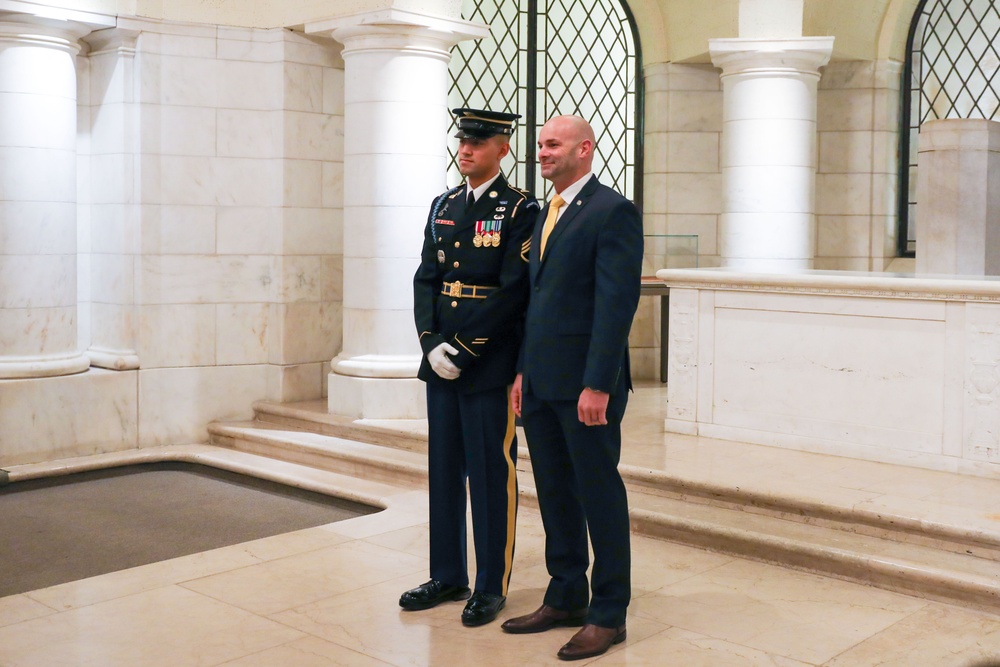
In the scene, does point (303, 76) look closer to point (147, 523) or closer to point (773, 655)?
point (147, 523)

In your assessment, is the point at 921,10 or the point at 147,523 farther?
the point at 921,10

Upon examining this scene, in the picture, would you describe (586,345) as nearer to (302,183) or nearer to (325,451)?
(325,451)

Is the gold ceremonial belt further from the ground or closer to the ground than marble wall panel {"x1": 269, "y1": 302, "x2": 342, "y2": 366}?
further from the ground

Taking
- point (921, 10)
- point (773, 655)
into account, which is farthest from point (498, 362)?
point (921, 10)

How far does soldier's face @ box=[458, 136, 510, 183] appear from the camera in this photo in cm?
437

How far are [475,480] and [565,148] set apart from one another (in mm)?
1334

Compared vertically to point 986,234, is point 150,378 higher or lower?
lower

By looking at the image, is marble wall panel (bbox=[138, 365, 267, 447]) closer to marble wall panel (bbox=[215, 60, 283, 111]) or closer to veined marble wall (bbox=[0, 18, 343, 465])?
veined marble wall (bbox=[0, 18, 343, 465])

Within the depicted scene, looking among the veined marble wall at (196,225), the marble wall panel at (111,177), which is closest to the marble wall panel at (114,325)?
the veined marble wall at (196,225)

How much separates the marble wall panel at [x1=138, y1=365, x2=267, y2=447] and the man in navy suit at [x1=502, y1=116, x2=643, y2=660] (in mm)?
4627

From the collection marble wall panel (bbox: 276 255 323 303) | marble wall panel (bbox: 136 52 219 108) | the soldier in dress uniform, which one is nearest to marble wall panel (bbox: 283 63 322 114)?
marble wall panel (bbox: 136 52 219 108)

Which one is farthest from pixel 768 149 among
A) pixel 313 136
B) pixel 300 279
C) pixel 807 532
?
pixel 807 532

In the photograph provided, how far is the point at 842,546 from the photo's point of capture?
506cm

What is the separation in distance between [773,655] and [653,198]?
6.84m
